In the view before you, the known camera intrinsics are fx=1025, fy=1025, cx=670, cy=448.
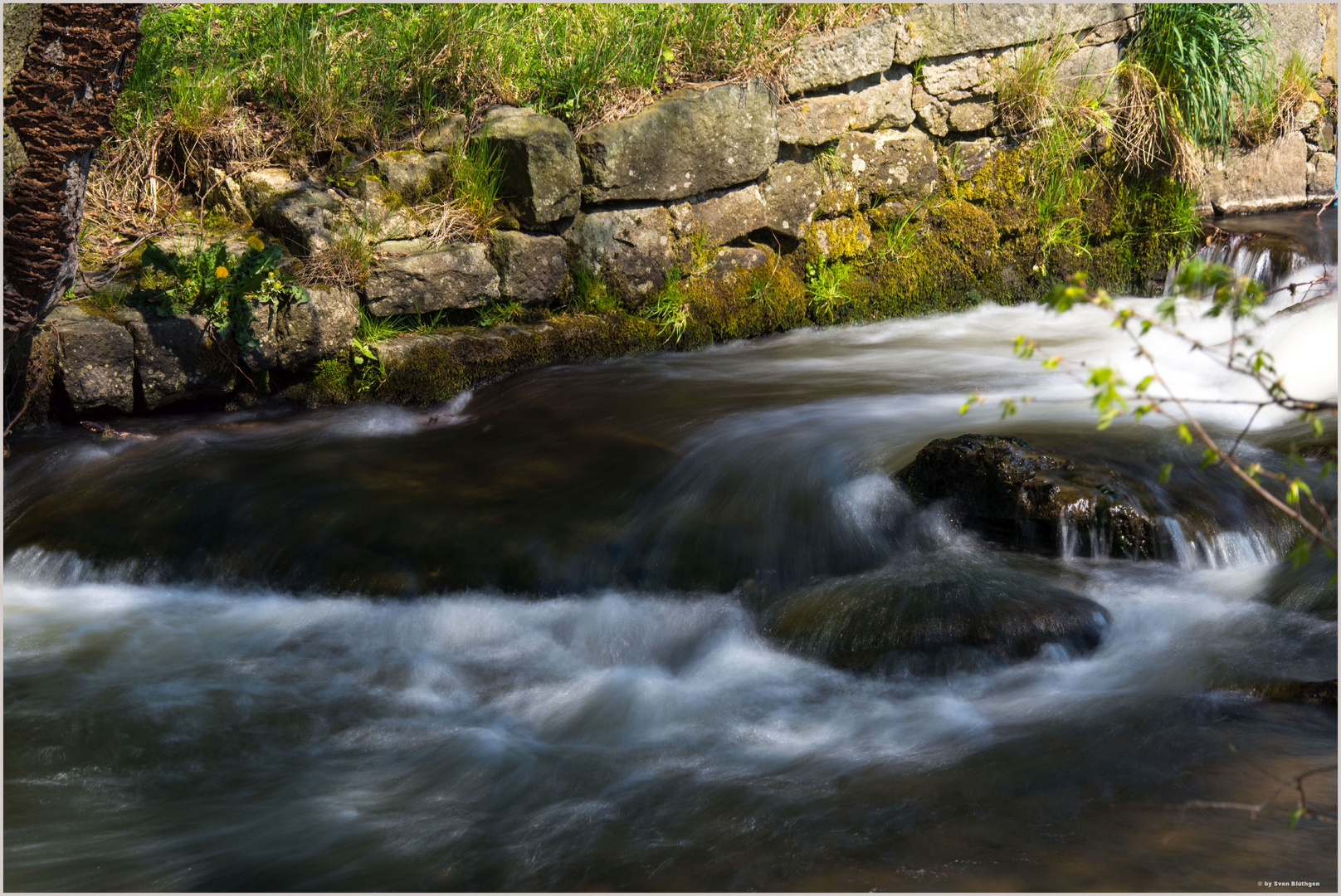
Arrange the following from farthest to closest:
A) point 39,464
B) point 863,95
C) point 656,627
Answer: point 863,95, point 39,464, point 656,627

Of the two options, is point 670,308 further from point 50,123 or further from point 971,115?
point 50,123

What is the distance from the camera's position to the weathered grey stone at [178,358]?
518 centimetres

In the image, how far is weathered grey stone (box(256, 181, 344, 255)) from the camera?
565cm

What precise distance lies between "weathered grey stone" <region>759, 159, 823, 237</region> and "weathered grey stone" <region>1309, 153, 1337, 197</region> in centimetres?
454

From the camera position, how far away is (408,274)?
5.75m

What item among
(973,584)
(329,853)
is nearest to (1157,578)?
(973,584)

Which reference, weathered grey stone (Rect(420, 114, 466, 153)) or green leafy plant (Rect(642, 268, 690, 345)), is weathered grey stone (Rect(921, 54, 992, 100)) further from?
weathered grey stone (Rect(420, 114, 466, 153))

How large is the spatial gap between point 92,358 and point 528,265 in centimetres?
234

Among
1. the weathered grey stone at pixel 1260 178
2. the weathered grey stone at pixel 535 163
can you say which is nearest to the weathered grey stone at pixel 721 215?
the weathered grey stone at pixel 535 163

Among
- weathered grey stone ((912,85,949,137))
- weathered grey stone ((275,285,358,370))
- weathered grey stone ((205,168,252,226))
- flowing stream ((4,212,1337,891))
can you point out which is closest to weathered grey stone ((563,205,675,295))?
flowing stream ((4,212,1337,891))

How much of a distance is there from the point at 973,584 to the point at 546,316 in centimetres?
350

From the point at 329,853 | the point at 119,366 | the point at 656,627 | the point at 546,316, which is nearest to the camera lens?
the point at 329,853

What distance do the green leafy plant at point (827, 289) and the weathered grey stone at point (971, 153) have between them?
3.88 ft

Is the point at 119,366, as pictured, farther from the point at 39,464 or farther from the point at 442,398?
the point at 442,398
